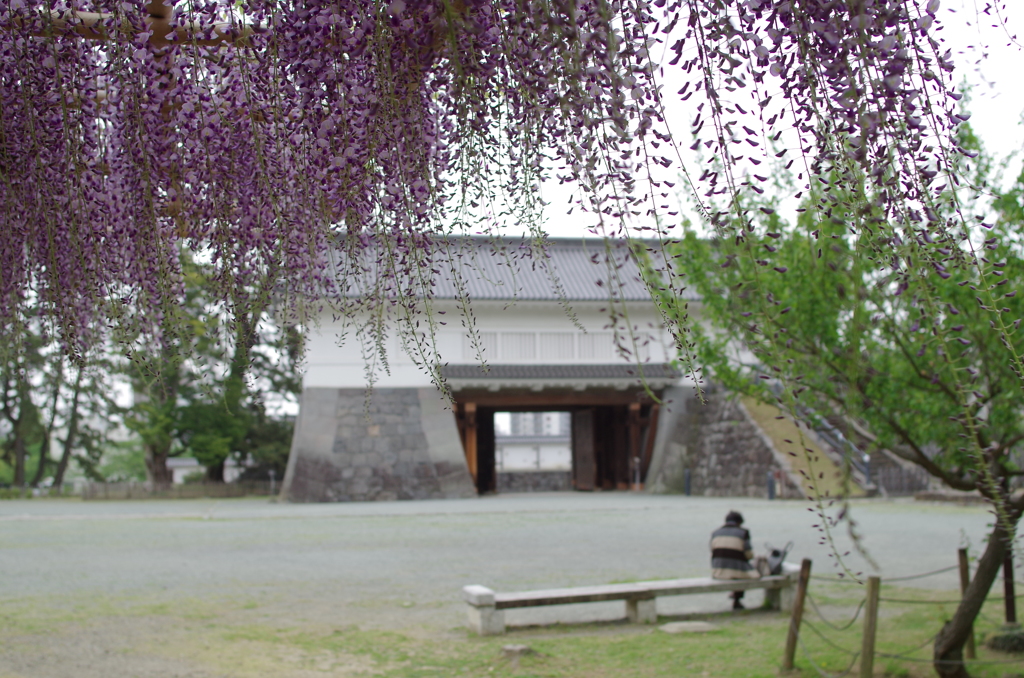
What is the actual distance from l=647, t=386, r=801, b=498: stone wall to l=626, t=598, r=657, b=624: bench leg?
13.2 m

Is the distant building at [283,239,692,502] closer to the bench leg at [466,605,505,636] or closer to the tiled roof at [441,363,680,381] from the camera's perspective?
the tiled roof at [441,363,680,381]

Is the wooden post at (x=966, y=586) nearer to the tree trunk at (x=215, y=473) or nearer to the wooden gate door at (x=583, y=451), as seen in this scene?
the wooden gate door at (x=583, y=451)

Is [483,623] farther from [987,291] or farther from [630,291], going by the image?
[630,291]

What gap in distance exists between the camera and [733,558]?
729cm

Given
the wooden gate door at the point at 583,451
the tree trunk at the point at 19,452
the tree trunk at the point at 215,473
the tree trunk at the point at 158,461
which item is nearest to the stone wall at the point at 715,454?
the wooden gate door at the point at 583,451

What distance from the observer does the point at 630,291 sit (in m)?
22.7

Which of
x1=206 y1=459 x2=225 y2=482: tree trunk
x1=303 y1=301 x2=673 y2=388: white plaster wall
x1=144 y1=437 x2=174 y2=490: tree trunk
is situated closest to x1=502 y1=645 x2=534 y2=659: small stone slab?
x1=303 y1=301 x2=673 y2=388: white plaster wall

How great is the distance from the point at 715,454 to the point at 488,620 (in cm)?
1608

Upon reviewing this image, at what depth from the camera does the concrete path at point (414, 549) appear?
8.07m

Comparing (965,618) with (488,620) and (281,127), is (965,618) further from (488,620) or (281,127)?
(281,127)

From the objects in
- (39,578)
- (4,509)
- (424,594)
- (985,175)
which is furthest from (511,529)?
(4,509)

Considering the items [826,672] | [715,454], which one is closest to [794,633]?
[826,672]

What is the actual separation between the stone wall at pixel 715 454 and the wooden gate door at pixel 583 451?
8.51 feet

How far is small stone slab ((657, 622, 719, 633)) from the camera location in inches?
259
